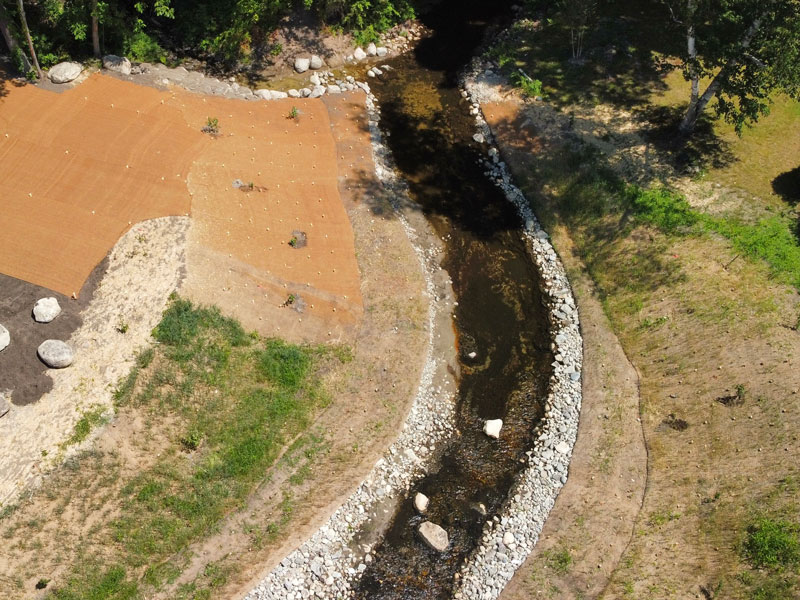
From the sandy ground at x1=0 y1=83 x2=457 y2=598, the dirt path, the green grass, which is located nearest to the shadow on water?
the sandy ground at x1=0 y1=83 x2=457 y2=598

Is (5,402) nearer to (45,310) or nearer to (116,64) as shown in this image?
(45,310)

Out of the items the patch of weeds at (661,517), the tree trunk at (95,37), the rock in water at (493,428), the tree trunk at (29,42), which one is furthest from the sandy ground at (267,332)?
the tree trunk at (29,42)

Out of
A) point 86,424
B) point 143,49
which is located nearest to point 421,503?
point 86,424

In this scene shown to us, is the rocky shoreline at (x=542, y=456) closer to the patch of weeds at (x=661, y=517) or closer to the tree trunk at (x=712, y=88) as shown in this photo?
the patch of weeds at (x=661, y=517)

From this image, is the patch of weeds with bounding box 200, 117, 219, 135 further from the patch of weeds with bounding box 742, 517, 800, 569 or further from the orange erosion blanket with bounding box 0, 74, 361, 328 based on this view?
the patch of weeds with bounding box 742, 517, 800, 569

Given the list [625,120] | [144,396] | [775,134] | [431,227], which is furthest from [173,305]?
[775,134]
